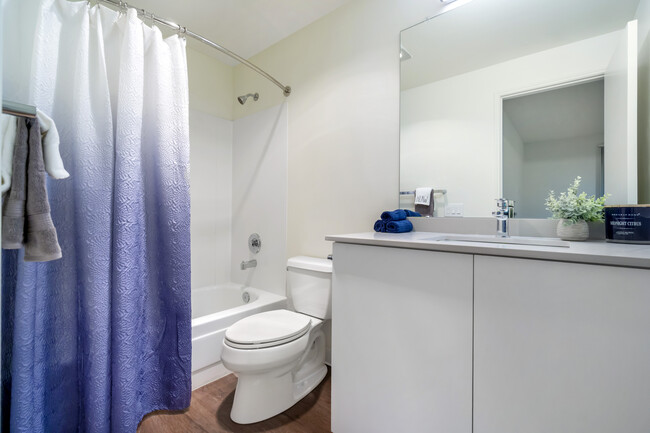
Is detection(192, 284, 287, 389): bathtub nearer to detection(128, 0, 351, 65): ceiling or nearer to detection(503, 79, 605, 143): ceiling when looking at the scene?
detection(503, 79, 605, 143): ceiling

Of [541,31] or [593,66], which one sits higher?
[541,31]

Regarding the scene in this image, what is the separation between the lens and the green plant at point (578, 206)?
1.10 m

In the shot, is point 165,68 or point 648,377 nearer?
point 648,377

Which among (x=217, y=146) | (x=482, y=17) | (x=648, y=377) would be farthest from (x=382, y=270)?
(x=217, y=146)

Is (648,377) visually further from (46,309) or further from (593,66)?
(46,309)

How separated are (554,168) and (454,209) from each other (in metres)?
0.44

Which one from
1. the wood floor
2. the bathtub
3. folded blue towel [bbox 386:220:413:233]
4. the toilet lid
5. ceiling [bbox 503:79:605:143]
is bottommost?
the wood floor

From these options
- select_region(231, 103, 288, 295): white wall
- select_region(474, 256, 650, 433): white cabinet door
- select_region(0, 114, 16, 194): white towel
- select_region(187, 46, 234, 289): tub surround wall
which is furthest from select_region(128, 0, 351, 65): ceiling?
select_region(474, 256, 650, 433): white cabinet door

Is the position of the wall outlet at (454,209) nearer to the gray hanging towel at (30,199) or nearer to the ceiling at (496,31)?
the ceiling at (496,31)

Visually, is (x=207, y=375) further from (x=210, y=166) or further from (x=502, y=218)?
(x=502, y=218)

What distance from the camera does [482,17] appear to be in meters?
1.44

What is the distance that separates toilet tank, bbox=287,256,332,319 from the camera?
1.70m

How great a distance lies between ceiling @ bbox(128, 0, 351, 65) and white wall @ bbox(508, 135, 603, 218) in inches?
59.3

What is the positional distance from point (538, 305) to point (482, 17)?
4.65 feet
